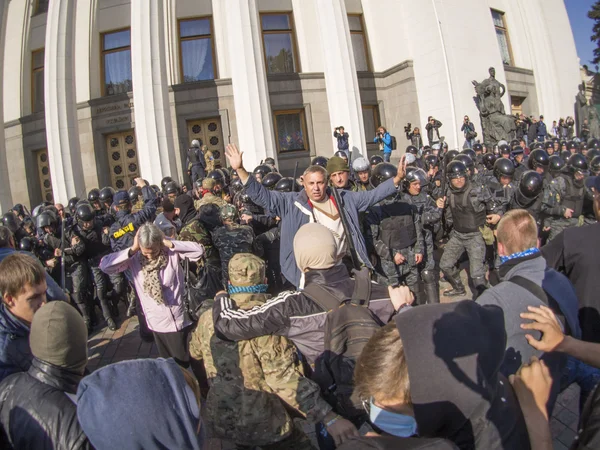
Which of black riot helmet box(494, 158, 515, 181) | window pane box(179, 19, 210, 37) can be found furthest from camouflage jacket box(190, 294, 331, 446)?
window pane box(179, 19, 210, 37)

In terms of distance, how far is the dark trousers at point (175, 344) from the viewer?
13.2ft

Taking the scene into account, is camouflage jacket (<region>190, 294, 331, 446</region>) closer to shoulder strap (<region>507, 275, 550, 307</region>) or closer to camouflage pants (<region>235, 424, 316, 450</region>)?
camouflage pants (<region>235, 424, 316, 450</region>)

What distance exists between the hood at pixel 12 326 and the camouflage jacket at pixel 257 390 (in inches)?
43.4

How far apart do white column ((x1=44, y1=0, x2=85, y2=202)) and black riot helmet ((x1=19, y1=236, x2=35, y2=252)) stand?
453 inches

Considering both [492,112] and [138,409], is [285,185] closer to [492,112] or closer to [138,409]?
[138,409]

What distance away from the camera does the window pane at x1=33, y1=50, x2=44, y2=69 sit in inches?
824

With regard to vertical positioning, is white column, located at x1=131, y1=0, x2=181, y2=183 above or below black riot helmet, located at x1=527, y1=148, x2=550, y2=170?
above

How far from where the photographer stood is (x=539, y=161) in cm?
782

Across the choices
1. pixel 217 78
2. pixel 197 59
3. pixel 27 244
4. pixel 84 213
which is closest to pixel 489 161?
pixel 84 213

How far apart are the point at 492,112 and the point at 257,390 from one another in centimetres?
1994

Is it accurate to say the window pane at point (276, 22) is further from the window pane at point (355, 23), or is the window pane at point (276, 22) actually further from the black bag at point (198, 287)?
the black bag at point (198, 287)

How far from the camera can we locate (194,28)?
65.7 ft

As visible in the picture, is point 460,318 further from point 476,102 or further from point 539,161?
point 476,102

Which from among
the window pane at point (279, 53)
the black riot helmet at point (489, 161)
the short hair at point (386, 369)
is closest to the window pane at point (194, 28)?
the window pane at point (279, 53)
